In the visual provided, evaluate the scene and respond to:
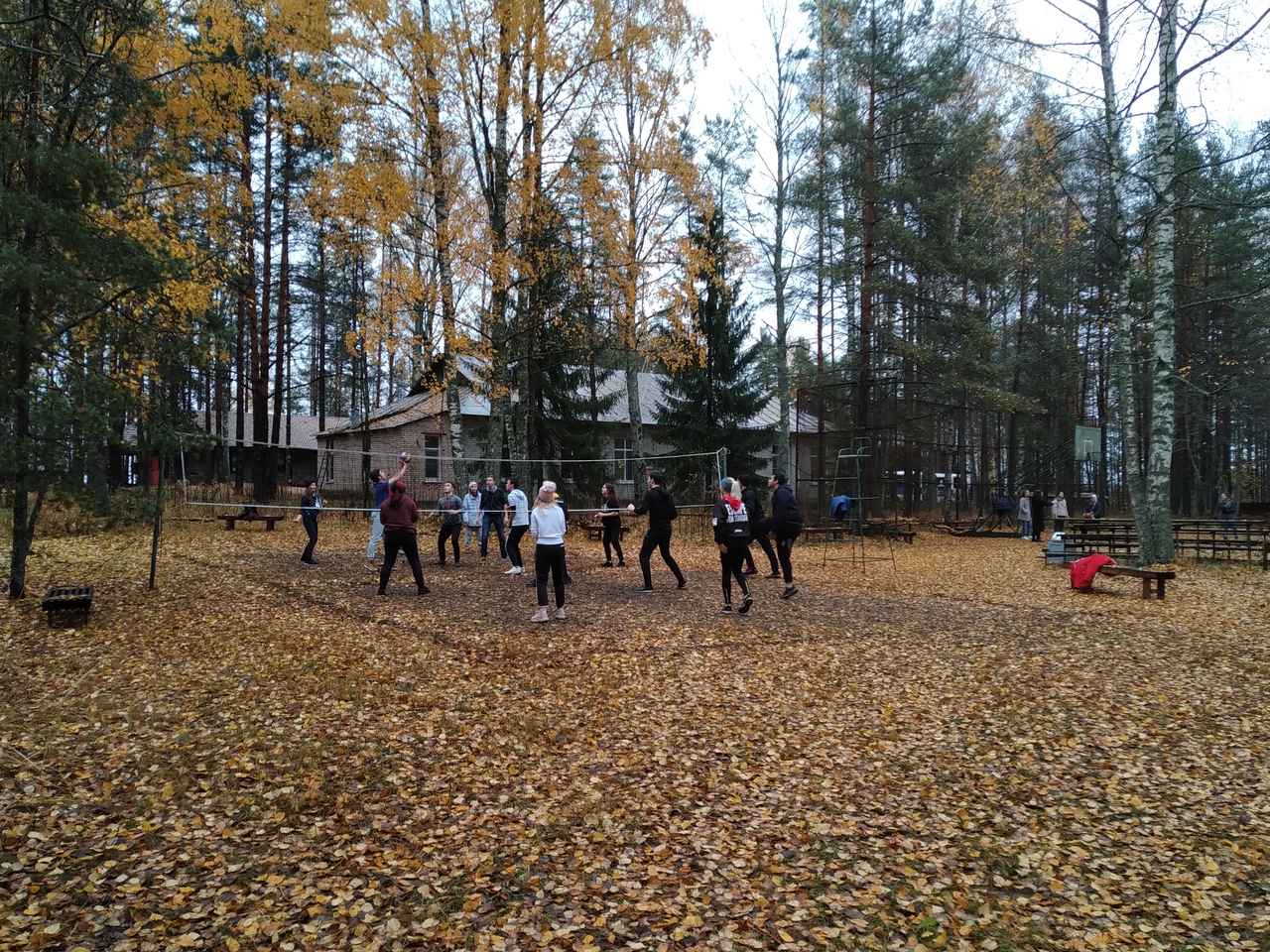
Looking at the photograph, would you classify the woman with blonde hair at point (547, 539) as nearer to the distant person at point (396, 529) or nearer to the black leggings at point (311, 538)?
the distant person at point (396, 529)

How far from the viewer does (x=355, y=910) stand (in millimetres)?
3219

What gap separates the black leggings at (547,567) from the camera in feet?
28.2

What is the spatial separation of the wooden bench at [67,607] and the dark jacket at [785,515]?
8869 mm

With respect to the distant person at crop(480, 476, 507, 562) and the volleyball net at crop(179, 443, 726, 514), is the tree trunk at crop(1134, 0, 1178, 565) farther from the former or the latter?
the distant person at crop(480, 476, 507, 562)

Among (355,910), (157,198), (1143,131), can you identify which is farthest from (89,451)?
(1143,131)

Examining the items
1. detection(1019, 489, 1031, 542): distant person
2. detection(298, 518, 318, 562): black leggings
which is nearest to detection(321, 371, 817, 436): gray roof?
detection(1019, 489, 1031, 542): distant person

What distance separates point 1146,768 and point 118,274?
35.5 ft

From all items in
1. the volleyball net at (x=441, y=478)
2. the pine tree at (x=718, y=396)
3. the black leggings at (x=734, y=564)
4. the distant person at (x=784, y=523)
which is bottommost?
the black leggings at (x=734, y=564)

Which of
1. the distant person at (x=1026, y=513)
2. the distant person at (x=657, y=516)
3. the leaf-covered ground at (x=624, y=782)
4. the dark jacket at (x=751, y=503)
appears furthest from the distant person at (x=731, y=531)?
the distant person at (x=1026, y=513)

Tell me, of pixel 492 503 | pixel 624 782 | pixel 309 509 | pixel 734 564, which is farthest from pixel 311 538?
pixel 624 782

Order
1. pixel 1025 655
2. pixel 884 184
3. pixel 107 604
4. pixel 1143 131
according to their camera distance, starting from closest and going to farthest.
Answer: pixel 1025 655, pixel 107 604, pixel 1143 131, pixel 884 184

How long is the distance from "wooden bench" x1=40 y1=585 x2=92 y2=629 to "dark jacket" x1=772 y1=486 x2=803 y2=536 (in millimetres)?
8869

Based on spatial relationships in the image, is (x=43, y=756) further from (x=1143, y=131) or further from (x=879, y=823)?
(x=1143, y=131)

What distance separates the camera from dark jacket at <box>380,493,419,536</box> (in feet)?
33.1
